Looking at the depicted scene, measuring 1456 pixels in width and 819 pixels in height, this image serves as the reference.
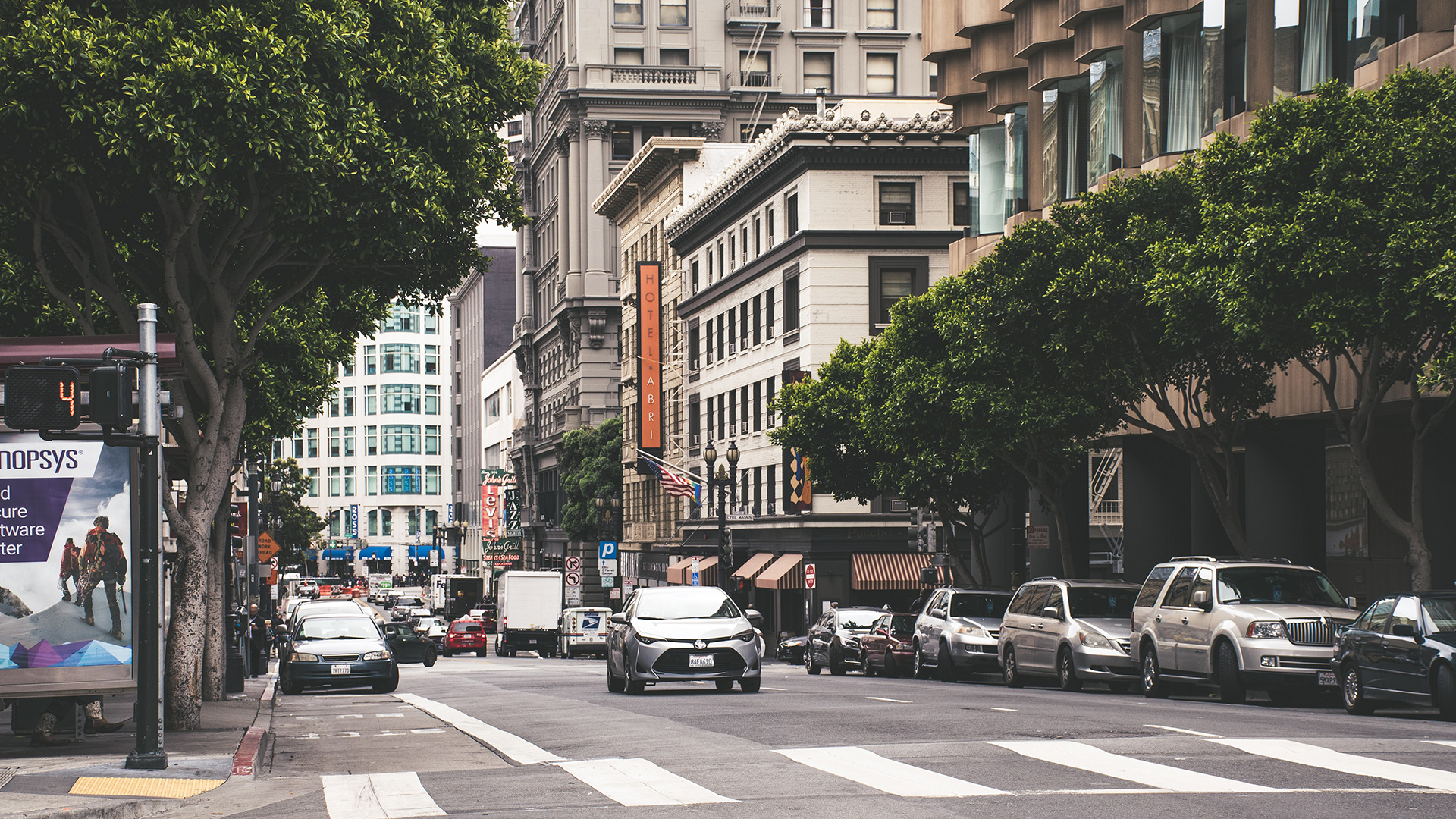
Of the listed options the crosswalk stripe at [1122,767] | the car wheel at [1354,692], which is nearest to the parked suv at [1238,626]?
the car wheel at [1354,692]

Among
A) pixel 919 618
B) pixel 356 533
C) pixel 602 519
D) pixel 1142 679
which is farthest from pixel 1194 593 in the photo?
pixel 356 533

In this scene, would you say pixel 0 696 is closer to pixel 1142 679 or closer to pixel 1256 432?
pixel 1142 679

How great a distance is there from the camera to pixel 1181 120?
3447 cm

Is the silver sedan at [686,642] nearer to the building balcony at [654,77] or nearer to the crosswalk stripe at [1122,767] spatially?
the crosswalk stripe at [1122,767]

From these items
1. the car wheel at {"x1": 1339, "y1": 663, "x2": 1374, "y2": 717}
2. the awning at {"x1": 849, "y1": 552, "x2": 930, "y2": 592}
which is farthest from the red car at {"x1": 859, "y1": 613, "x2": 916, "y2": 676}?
the awning at {"x1": 849, "y1": 552, "x2": 930, "y2": 592}

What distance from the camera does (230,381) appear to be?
20188mm

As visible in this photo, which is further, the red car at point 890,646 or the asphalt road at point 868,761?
the red car at point 890,646

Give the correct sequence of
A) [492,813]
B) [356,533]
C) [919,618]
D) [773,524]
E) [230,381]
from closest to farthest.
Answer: [492,813], [230,381], [919,618], [773,524], [356,533]

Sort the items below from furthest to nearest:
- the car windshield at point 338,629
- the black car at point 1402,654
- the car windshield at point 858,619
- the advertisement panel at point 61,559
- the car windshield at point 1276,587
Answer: the car windshield at point 858,619 < the car windshield at point 338,629 < the car windshield at point 1276,587 < the black car at point 1402,654 < the advertisement panel at point 61,559

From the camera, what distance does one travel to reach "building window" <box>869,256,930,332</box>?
5534 cm

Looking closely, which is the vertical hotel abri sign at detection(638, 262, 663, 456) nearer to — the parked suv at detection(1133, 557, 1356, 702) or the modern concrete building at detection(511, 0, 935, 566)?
the modern concrete building at detection(511, 0, 935, 566)

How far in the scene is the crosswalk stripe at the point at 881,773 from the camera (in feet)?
38.0

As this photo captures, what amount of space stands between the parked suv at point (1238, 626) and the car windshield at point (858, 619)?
13176 millimetres

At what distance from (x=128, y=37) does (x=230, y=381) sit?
474 cm
